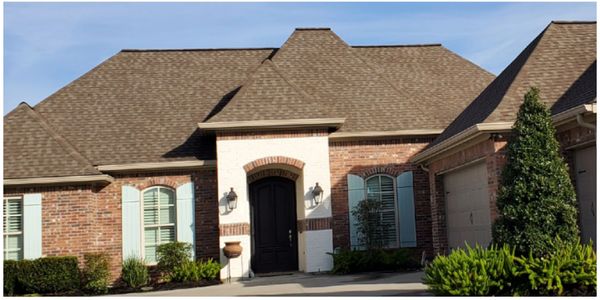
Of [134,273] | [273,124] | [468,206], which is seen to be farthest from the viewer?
[273,124]

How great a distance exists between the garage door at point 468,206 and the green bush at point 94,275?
825 centimetres

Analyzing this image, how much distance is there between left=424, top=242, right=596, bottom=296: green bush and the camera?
34.9 feet

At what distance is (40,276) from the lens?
16531 mm

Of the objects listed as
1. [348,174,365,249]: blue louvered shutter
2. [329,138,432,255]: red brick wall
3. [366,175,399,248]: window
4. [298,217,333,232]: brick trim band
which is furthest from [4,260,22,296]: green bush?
[366,175,399,248]: window

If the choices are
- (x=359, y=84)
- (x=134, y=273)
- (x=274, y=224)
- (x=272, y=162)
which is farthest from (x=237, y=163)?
(x=359, y=84)

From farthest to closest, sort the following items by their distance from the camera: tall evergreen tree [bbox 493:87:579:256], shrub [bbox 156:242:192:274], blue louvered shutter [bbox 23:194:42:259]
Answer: shrub [bbox 156:242:192:274] < blue louvered shutter [bbox 23:194:42:259] < tall evergreen tree [bbox 493:87:579:256]

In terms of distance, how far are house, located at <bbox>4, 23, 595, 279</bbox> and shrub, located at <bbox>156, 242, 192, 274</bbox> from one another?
29.6 inches

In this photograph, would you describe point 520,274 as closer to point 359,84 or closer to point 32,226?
point 359,84

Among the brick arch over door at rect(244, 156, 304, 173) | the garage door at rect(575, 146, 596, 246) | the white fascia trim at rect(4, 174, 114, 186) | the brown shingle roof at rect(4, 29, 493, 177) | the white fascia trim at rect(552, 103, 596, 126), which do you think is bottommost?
the garage door at rect(575, 146, 596, 246)

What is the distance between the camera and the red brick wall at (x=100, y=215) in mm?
17500

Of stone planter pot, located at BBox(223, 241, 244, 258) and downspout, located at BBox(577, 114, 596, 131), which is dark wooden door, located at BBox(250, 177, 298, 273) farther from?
downspout, located at BBox(577, 114, 596, 131)

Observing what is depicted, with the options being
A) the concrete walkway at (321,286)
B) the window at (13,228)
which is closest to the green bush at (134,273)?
the concrete walkway at (321,286)

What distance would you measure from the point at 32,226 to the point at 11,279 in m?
1.38

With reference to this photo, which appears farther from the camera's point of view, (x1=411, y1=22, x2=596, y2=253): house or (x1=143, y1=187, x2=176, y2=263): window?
(x1=143, y1=187, x2=176, y2=263): window
